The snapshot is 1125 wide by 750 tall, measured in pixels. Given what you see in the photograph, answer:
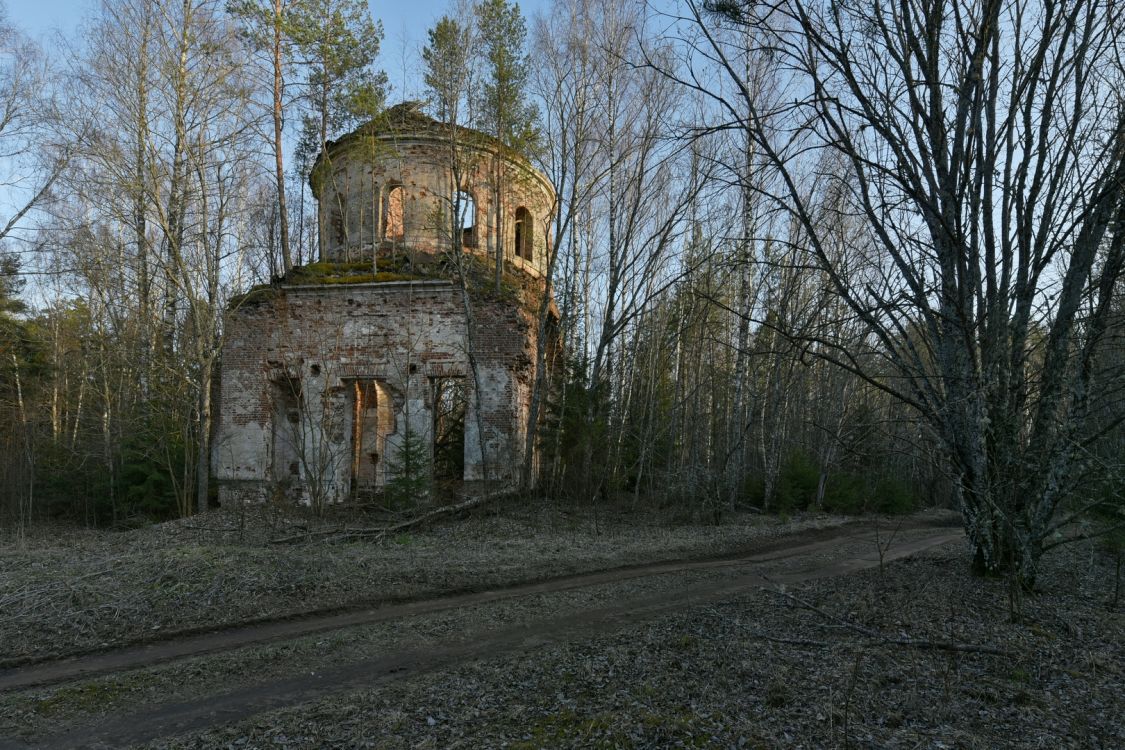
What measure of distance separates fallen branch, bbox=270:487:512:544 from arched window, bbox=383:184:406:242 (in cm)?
779

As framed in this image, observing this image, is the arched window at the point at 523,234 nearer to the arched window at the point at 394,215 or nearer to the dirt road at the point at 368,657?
the arched window at the point at 394,215

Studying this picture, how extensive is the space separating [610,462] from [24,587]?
40.7 ft

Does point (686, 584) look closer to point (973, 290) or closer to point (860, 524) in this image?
point (973, 290)

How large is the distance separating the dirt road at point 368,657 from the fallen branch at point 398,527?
4.02 metres

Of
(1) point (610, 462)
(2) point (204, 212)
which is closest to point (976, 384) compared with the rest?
(1) point (610, 462)

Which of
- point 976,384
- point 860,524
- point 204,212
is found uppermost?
point 204,212

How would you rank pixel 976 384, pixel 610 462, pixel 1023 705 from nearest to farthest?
pixel 1023 705, pixel 976 384, pixel 610 462

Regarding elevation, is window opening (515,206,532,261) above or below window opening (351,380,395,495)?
above

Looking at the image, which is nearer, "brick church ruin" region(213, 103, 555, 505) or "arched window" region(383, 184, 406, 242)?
"brick church ruin" region(213, 103, 555, 505)

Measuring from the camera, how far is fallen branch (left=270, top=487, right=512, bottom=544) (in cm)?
1088

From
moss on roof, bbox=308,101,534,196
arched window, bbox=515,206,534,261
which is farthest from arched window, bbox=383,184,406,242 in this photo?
arched window, bbox=515,206,534,261

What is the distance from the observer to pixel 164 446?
16.1 metres

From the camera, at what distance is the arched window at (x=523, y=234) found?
1995cm

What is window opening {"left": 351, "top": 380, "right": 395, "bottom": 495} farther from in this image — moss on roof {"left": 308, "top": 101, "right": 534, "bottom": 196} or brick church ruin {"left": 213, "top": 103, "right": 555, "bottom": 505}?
moss on roof {"left": 308, "top": 101, "right": 534, "bottom": 196}
